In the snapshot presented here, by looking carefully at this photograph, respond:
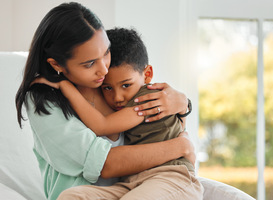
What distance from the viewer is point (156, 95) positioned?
127 cm

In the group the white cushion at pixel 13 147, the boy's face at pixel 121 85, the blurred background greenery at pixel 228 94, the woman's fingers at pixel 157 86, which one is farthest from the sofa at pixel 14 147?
the blurred background greenery at pixel 228 94

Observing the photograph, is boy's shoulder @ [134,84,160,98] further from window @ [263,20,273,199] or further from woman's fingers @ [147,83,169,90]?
window @ [263,20,273,199]

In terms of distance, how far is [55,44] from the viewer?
112cm

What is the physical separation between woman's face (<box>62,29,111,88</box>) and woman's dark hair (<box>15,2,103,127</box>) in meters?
0.02

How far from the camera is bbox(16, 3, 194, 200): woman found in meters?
1.11

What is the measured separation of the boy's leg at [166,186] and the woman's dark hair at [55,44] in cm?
29

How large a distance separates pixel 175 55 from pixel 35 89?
1.16 m

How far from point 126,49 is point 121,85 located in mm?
119

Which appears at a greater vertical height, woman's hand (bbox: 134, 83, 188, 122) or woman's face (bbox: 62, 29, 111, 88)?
woman's face (bbox: 62, 29, 111, 88)

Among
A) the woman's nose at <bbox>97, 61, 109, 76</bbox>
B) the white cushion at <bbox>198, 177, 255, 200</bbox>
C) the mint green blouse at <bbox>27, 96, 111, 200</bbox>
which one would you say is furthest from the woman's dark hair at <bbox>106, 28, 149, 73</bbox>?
the white cushion at <bbox>198, 177, 255, 200</bbox>

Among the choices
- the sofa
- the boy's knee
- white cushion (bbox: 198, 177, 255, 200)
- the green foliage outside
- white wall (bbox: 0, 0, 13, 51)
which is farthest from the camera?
the green foliage outside

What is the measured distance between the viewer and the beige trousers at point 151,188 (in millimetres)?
1035

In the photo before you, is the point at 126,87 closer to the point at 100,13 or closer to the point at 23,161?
the point at 23,161

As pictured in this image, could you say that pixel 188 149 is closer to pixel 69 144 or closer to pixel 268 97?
pixel 69 144
